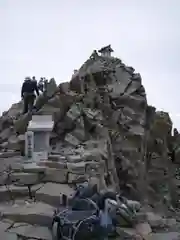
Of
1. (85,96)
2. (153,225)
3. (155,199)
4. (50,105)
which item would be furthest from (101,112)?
(153,225)

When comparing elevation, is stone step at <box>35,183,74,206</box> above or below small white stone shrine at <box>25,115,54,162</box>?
below

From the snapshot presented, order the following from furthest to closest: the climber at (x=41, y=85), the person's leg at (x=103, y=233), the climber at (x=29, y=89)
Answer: the climber at (x=41, y=85), the climber at (x=29, y=89), the person's leg at (x=103, y=233)

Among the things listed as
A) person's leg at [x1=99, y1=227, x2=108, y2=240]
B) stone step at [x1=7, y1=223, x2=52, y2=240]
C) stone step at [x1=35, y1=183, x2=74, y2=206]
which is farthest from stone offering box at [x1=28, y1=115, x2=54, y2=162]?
person's leg at [x1=99, y1=227, x2=108, y2=240]

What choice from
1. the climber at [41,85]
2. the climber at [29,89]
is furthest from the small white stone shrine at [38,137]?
the climber at [41,85]

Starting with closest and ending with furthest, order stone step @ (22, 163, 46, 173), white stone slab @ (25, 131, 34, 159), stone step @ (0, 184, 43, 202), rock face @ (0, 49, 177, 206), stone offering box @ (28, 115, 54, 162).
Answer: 1. stone step @ (0, 184, 43, 202)
2. stone step @ (22, 163, 46, 173)
3. white stone slab @ (25, 131, 34, 159)
4. stone offering box @ (28, 115, 54, 162)
5. rock face @ (0, 49, 177, 206)

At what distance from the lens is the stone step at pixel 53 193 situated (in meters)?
6.69

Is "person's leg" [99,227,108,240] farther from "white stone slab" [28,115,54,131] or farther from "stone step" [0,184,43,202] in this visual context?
"white stone slab" [28,115,54,131]

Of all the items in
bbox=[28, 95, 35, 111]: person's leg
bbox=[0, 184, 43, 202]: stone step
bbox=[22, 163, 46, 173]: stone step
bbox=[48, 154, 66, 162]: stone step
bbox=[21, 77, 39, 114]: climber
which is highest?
bbox=[21, 77, 39, 114]: climber

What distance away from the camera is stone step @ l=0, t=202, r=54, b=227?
5828mm

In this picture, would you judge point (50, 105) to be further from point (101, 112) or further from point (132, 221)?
point (132, 221)

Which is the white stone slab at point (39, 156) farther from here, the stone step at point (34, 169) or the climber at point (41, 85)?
the climber at point (41, 85)

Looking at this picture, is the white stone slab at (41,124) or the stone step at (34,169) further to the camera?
the white stone slab at (41,124)

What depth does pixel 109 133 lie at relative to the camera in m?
16.3

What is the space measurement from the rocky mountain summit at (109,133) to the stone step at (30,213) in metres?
1.41
